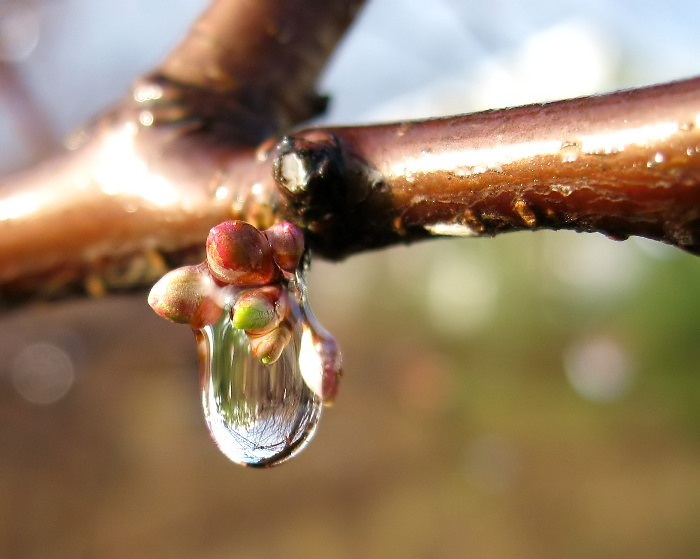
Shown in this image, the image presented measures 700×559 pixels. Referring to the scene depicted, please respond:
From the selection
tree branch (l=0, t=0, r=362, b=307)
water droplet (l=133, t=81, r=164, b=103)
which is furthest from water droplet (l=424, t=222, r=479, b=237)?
water droplet (l=133, t=81, r=164, b=103)

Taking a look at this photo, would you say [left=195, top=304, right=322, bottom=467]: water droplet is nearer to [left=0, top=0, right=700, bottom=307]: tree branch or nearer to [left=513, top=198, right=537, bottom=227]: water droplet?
[left=0, top=0, right=700, bottom=307]: tree branch

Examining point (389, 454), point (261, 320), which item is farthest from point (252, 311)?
point (389, 454)

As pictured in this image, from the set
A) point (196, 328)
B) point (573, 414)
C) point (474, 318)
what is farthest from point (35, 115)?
point (474, 318)

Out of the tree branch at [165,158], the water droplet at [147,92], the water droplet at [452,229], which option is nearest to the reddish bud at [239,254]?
the water droplet at [452,229]

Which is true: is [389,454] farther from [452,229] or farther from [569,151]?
[569,151]

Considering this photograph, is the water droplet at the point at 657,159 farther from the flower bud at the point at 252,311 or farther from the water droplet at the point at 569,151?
the flower bud at the point at 252,311

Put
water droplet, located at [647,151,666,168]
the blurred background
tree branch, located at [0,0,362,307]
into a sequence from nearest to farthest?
1. water droplet, located at [647,151,666,168]
2. tree branch, located at [0,0,362,307]
3. the blurred background

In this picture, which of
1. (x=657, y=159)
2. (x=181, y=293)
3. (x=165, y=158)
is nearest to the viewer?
(x=657, y=159)

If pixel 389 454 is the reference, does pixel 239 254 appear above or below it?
below
